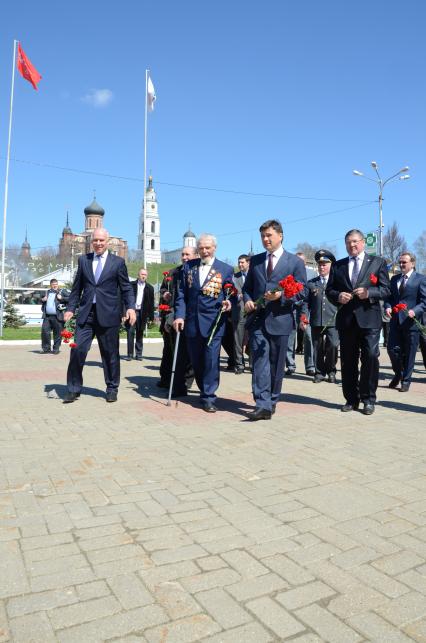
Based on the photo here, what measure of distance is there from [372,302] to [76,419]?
3.72 m

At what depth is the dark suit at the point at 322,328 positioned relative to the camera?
28.6ft

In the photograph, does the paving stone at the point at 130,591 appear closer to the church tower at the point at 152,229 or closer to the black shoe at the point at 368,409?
the black shoe at the point at 368,409

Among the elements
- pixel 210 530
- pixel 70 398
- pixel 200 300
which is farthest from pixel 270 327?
pixel 210 530

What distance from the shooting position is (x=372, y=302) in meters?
6.21

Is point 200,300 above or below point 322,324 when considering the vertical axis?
above

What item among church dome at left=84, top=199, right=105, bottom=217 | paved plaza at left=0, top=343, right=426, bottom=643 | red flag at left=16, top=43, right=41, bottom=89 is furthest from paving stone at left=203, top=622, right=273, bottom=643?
church dome at left=84, top=199, right=105, bottom=217

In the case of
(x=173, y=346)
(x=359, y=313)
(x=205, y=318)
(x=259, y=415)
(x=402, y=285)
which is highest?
(x=402, y=285)

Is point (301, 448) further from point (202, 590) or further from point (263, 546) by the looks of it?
point (202, 590)

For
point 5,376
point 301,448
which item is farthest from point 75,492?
point 5,376

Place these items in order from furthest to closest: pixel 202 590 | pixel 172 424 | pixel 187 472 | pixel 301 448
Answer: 1. pixel 172 424
2. pixel 301 448
3. pixel 187 472
4. pixel 202 590

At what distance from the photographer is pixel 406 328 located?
8.46m

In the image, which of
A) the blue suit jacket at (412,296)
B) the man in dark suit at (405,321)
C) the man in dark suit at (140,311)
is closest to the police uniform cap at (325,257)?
the man in dark suit at (405,321)

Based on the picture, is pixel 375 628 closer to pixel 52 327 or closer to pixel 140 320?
pixel 140 320

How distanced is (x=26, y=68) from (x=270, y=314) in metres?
19.8
